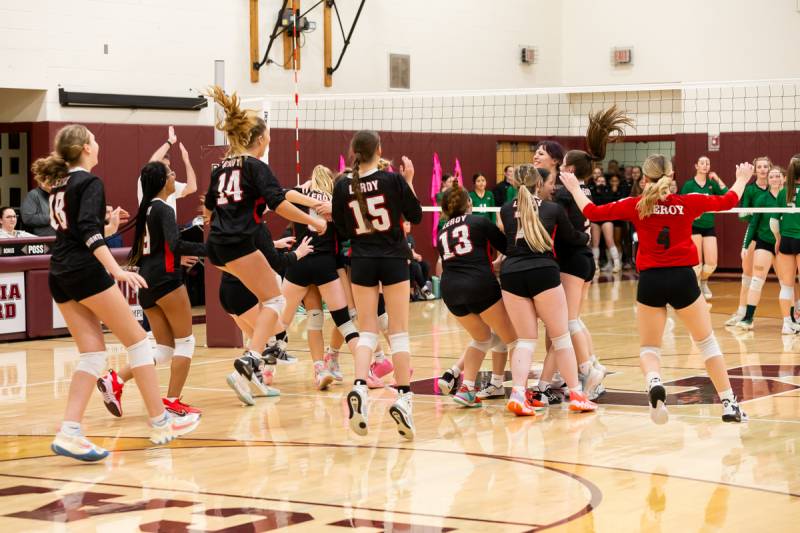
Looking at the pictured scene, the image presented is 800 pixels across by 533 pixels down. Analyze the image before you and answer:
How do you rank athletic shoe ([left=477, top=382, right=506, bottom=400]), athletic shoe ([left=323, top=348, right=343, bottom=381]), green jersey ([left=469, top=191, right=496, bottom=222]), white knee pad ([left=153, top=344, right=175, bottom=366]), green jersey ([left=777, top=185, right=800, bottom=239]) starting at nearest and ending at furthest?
white knee pad ([left=153, top=344, right=175, bottom=366]) → athletic shoe ([left=477, top=382, right=506, bottom=400]) → athletic shoe ([left=323, top=348, right=343, bottom=381]) → green jersey ([left=777, top=185, right=800, bottom=239]) → green jersey ([left=469, top=191, right=496, bottom=222])

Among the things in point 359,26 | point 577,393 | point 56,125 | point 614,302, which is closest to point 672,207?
point 577,393

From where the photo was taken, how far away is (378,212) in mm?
7418

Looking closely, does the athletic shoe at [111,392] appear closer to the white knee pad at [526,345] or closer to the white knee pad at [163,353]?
the white knee pad at [163,353]

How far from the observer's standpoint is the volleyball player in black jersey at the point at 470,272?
838cm

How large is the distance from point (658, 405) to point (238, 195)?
3130 millimetres

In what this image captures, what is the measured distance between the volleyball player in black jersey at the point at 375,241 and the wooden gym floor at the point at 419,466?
549 millimetres

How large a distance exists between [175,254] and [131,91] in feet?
29.5

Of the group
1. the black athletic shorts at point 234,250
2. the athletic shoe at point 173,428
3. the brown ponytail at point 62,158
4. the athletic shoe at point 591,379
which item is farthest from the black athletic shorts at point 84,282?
the athletic shoe at point 591,379

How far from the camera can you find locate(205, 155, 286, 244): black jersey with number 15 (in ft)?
26.5

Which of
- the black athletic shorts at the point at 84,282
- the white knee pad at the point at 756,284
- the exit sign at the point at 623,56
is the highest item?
the exit sign at the point at 623,56

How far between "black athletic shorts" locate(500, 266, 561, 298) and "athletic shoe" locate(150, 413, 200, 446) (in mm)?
2330

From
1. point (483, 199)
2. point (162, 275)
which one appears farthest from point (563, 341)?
point (483, 199)

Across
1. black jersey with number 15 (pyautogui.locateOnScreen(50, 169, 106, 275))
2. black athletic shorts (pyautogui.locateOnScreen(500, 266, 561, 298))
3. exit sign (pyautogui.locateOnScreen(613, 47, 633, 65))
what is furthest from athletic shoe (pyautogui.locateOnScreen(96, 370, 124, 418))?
exit sign (pyautogui.locateOnScreen(613, 47, 633, 65))

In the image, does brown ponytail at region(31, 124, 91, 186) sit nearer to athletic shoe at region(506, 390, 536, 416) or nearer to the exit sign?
athletic shoe at region(506, 390, 536, 416)
